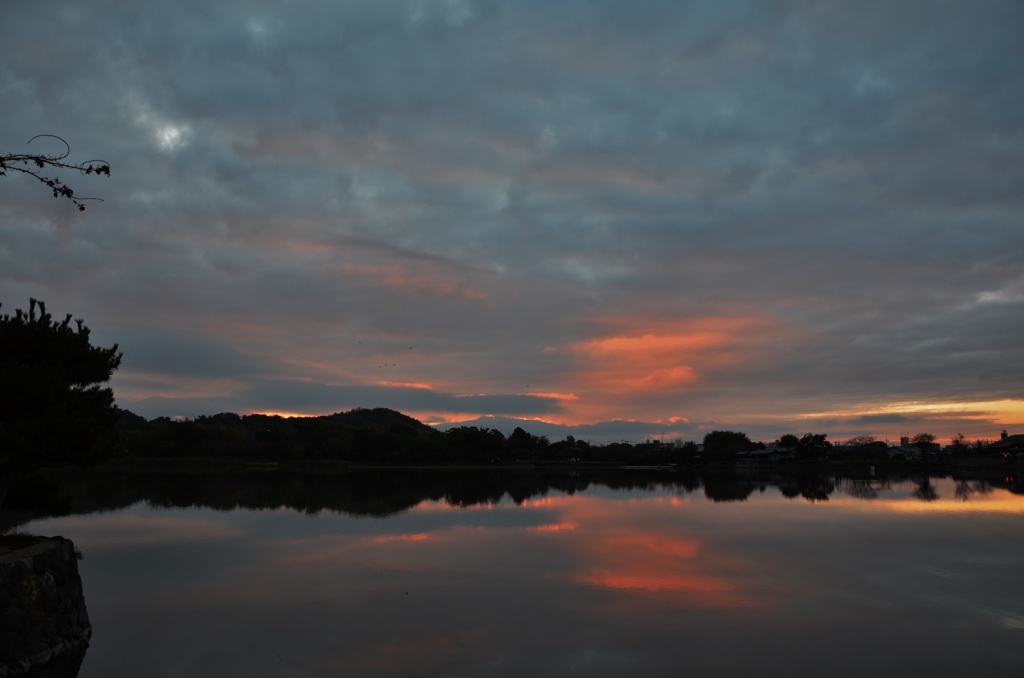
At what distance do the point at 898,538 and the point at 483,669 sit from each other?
834 inches

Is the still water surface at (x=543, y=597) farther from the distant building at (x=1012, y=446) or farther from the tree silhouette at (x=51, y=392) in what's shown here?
the distant building at (x=1012, y=446)

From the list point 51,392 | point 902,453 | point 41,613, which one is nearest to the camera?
point 41,613

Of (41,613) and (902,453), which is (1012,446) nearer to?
(902,453)

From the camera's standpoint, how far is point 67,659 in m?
10.6

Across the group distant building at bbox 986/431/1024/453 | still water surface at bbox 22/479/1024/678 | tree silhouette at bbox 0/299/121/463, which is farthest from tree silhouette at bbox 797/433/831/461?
tree silhouette at bbox 0/299/121/463

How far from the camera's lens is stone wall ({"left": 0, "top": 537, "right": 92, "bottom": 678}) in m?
9.73

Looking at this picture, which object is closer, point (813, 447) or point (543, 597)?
point (543, 597)

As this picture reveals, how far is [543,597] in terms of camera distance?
15055mm

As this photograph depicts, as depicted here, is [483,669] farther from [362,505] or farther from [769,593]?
[362,505]

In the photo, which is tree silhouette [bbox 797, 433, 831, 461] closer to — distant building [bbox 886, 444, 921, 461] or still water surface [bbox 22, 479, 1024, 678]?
distant building [bbox 886, 444, 921, 461]

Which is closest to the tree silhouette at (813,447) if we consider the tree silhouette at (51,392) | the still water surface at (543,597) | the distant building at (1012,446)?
the distant building at (1012,446)

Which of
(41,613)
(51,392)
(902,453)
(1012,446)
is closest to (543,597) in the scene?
(41,613)

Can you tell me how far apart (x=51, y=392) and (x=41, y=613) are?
422 cm

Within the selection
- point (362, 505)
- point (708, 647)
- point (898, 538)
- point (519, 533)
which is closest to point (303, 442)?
point (362, 505)
